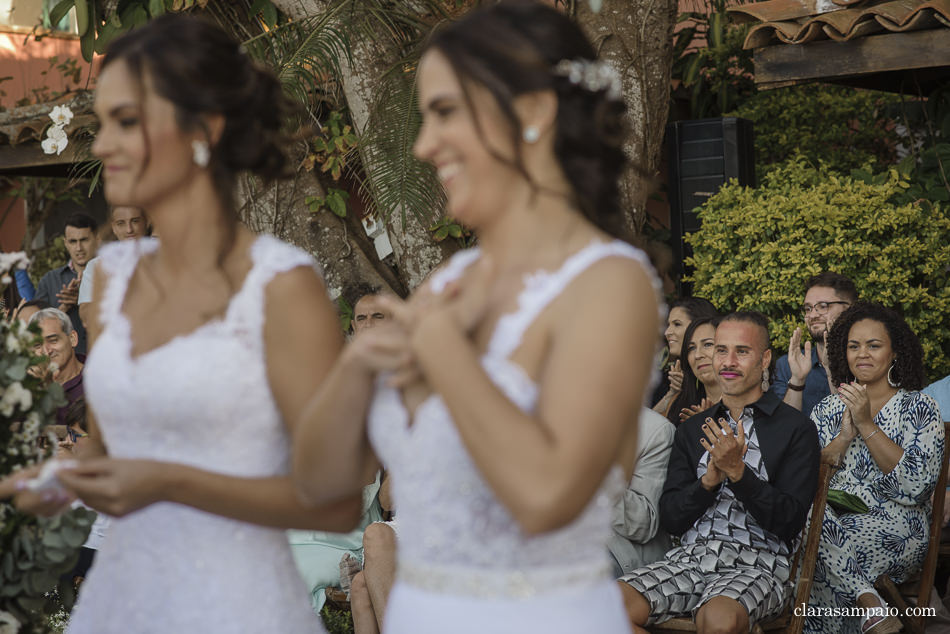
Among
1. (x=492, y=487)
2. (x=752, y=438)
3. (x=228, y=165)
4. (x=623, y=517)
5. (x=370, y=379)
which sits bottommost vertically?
(x=623, y=517)

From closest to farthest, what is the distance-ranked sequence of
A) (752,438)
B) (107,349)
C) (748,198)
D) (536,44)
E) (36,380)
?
(536,44)
(107,349)
(36,380)
(752,438)
(748,198)

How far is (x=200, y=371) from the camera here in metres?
1.88

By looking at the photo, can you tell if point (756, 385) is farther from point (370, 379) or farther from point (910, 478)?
point (370, 379)

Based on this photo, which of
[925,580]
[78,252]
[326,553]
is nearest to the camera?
[925,580]

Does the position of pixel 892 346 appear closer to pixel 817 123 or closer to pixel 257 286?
→ pixel 257 286

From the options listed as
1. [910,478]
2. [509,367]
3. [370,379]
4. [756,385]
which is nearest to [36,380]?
[370,379]

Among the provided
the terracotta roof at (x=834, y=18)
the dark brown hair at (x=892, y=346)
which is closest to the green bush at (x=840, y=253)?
the terracotta roof at (x=834, y=18)

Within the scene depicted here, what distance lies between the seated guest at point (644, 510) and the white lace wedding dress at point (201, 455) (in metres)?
2.87

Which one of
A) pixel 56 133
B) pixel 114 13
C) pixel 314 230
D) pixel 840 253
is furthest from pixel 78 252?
pixel 840 253

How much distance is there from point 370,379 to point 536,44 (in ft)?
1.73

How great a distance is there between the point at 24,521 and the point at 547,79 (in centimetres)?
134

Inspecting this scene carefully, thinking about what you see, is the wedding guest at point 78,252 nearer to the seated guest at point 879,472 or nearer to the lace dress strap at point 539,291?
the seated guest at point 879,472

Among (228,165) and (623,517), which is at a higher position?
(228,165)

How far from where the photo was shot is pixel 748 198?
711cm
